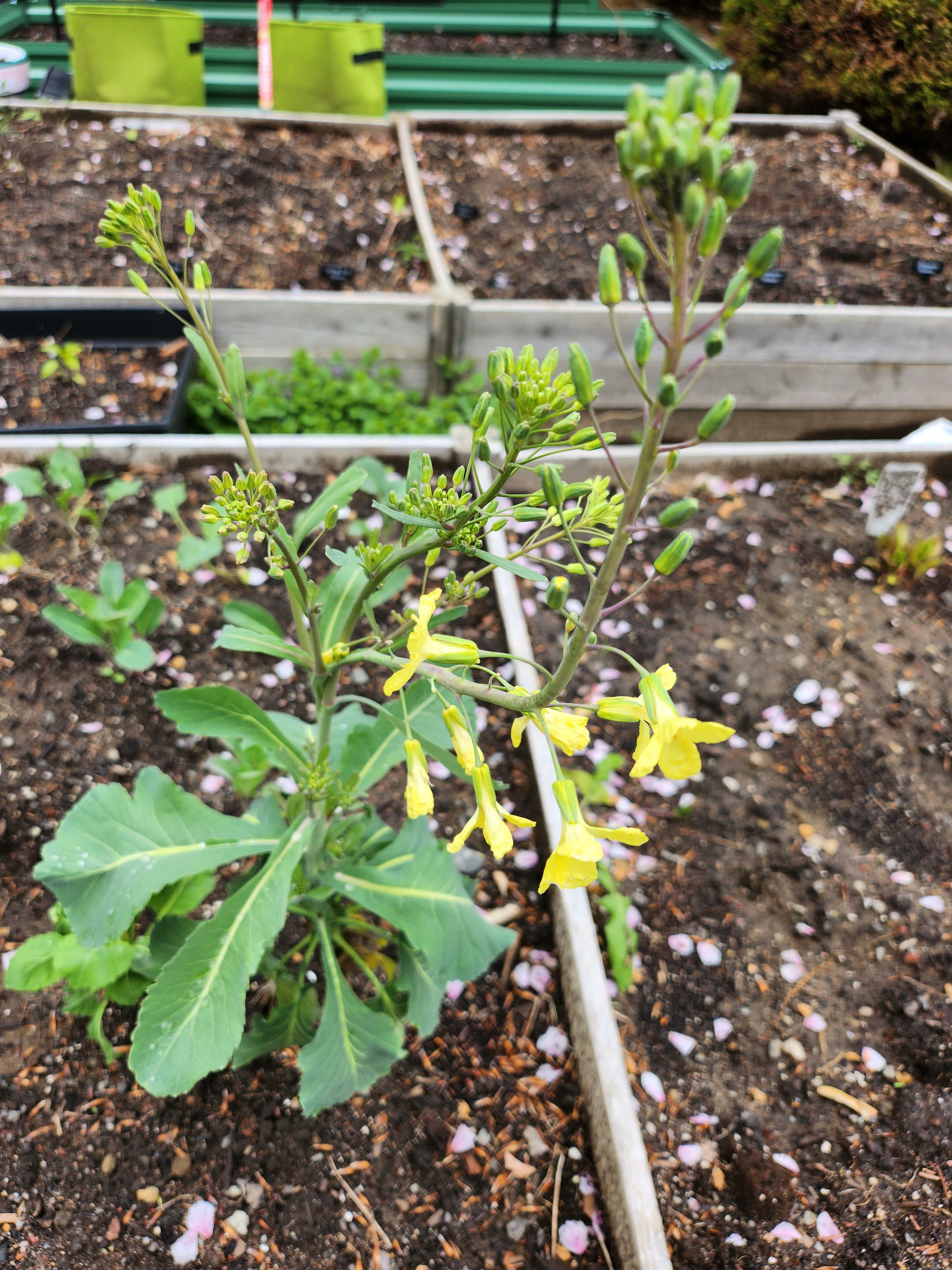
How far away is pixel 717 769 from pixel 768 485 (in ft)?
4.15

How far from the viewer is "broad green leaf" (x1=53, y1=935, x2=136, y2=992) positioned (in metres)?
1.36

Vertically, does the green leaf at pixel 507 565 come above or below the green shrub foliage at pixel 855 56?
below

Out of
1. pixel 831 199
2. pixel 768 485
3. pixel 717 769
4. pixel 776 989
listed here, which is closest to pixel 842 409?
pixel 768 485

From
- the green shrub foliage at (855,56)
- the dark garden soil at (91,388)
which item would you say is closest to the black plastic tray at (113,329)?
the dark garden soil at (91,388)

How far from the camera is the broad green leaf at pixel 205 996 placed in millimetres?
1151

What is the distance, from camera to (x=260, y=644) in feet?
3.75

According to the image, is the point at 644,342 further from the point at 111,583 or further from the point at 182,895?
the point at 111,583

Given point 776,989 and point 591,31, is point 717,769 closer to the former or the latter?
point 776,989

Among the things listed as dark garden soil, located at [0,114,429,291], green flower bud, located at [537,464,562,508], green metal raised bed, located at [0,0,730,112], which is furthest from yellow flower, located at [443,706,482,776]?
green metal raised bed, located at [0,0,730,112]

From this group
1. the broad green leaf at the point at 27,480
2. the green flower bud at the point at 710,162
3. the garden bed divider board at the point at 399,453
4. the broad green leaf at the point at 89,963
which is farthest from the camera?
the garden bed divider board at the point at 399,453

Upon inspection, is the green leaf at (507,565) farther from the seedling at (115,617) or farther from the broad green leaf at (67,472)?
the broad green leaf at (67,472)

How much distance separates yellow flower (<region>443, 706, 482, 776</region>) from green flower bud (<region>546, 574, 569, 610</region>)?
0.17m

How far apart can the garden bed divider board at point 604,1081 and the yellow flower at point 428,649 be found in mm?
371

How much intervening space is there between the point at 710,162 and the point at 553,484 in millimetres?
303
